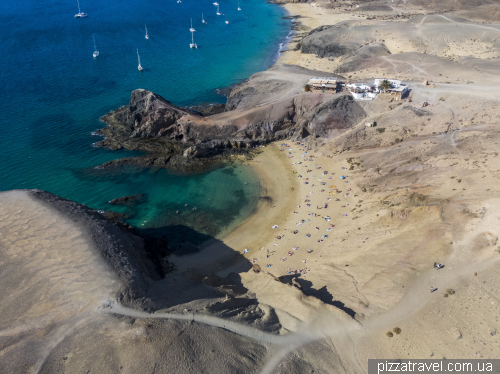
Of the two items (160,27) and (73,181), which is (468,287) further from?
(160,27)

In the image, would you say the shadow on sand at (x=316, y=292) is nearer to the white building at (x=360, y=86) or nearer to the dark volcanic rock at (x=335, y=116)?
the dark volcanic rock at (x=335, y=116)

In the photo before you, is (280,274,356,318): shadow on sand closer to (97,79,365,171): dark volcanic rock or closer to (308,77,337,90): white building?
(97,79,365,171): dark volcanic rock

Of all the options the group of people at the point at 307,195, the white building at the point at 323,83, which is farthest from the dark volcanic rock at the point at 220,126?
the group of people at the point at 307,195

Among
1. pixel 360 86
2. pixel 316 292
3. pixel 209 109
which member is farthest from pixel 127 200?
pixel 360 86

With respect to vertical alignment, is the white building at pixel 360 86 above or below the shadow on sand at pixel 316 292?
above

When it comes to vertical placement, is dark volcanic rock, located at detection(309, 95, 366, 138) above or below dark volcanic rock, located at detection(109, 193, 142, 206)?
above

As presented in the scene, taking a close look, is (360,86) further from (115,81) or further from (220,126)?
(115,81)

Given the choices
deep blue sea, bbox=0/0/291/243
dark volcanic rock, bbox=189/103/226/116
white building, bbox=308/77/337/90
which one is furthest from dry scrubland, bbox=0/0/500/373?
dark volcanic rock, bbox=189/103/226/116

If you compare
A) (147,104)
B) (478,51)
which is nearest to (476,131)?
(478,51)
